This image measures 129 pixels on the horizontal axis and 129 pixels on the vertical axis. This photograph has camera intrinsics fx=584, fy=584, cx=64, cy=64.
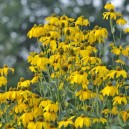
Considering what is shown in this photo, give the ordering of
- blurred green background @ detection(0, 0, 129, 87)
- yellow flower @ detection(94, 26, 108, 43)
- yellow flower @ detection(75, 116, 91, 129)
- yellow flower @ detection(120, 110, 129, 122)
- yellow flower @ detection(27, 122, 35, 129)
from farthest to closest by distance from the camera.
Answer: blurred green background @ detection(0, 0, 129, 87) → yellow flower @ detection(94, 26, 108, 43) → yellow flower @ detection(120, 110, 129, 122) → yellow flower @ detection(27, 122, 35, 129) → yellow flower @ detection(75, 116, 91, 129)

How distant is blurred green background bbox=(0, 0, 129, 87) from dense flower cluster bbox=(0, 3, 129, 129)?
15295 mm

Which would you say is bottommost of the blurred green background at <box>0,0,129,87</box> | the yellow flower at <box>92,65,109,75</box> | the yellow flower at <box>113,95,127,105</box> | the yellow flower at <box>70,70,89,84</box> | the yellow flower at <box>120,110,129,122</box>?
the yellow flower at <box>120,110,129,122</box>

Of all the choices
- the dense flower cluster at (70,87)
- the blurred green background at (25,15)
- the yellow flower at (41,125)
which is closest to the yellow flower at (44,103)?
the dense flower cluster at (70,87)

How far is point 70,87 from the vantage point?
3.80 meters

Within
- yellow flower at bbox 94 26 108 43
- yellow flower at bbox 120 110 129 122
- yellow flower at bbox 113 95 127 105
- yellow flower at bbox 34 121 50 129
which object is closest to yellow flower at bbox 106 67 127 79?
yellow flower at bbox 113 95 127 105

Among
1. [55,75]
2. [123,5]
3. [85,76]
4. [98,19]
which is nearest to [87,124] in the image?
[85,76]

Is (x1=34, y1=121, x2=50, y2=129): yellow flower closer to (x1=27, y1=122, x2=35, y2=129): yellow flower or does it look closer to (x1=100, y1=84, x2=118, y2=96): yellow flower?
(x1=27, y1=122, x2=35, y2=129): yellow flower

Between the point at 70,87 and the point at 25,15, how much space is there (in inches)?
684

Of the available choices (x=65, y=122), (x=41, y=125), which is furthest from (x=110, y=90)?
(x=41, y=125)

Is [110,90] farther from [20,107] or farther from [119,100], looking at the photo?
[20,107]

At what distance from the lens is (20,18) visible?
20906 millimetres

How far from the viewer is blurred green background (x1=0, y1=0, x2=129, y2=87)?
20000 mm

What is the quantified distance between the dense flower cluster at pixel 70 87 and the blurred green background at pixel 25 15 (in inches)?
602

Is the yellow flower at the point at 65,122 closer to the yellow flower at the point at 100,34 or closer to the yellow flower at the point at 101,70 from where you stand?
the yellow flower at the point at 101,70
